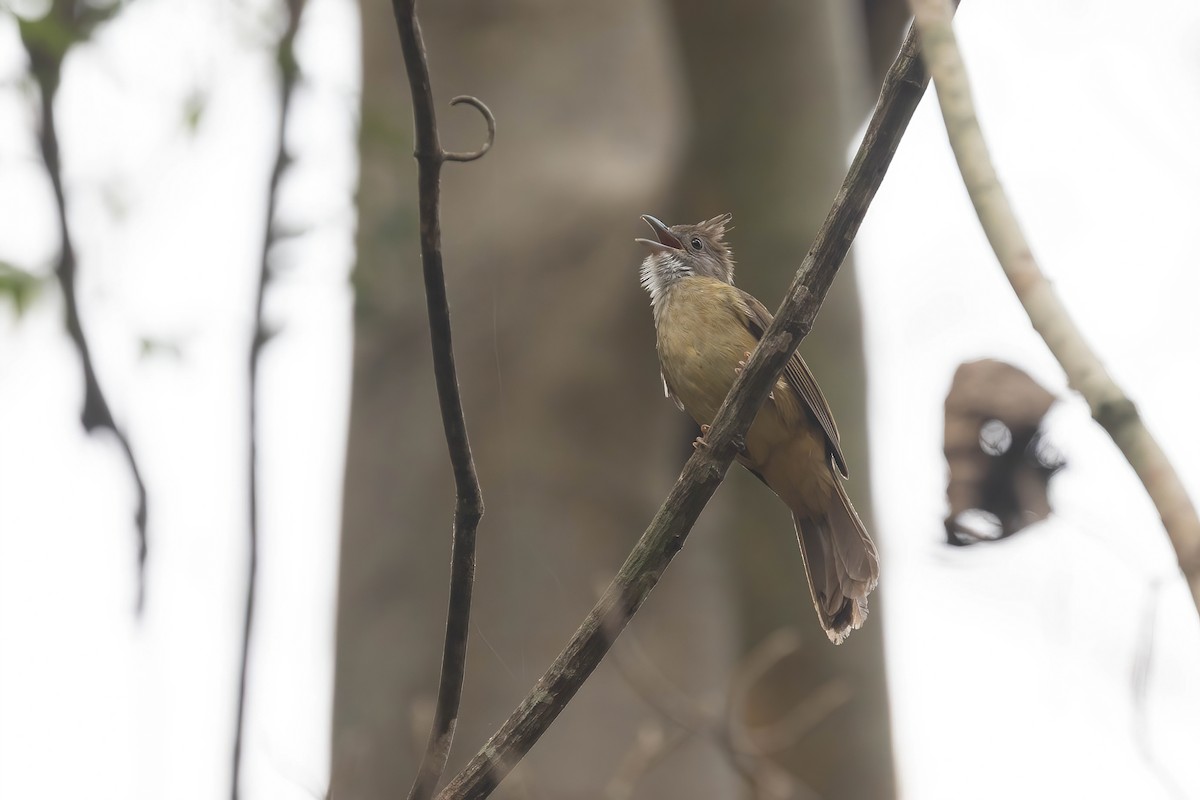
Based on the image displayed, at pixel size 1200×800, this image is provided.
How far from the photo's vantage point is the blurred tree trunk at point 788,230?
23.5 ft

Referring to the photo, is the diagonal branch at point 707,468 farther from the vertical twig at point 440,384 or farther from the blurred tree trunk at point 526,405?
the blurred tree trunk at point 526,405

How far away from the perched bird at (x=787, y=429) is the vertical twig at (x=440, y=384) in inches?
70.7

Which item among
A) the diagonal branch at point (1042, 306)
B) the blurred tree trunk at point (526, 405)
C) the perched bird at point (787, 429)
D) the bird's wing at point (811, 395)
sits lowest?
the blurred tree trunk at point (526, 405)

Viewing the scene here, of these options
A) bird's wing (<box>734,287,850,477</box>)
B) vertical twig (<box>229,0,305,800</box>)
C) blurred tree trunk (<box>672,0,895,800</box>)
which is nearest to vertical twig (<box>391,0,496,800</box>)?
vertical twig (<box>229,0,305,800</box>)

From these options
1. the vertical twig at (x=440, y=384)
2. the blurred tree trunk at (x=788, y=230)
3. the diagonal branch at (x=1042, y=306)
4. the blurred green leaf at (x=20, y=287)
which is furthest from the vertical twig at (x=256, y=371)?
the blurred tree trunk at (x=788, y=230)

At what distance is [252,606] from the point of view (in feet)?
7.14

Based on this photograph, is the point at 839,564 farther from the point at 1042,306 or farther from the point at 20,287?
the point at 1042,306

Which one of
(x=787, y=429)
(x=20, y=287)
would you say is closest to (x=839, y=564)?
(x=787, y=429)

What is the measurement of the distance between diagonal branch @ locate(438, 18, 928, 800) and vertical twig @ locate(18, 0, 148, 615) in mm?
938

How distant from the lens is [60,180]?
320 centimetres

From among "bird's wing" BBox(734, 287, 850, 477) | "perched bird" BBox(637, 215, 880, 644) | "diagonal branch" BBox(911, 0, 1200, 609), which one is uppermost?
"diagonal branch" BBox(911, 0, 1200, 609)

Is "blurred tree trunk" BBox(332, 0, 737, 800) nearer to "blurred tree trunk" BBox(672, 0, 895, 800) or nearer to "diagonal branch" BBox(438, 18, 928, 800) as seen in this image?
"blurred tree trunk" BBox(672, 0, 895, 800)

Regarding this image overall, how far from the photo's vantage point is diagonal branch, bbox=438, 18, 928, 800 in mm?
2068

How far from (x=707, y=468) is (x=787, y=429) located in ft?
6.84
